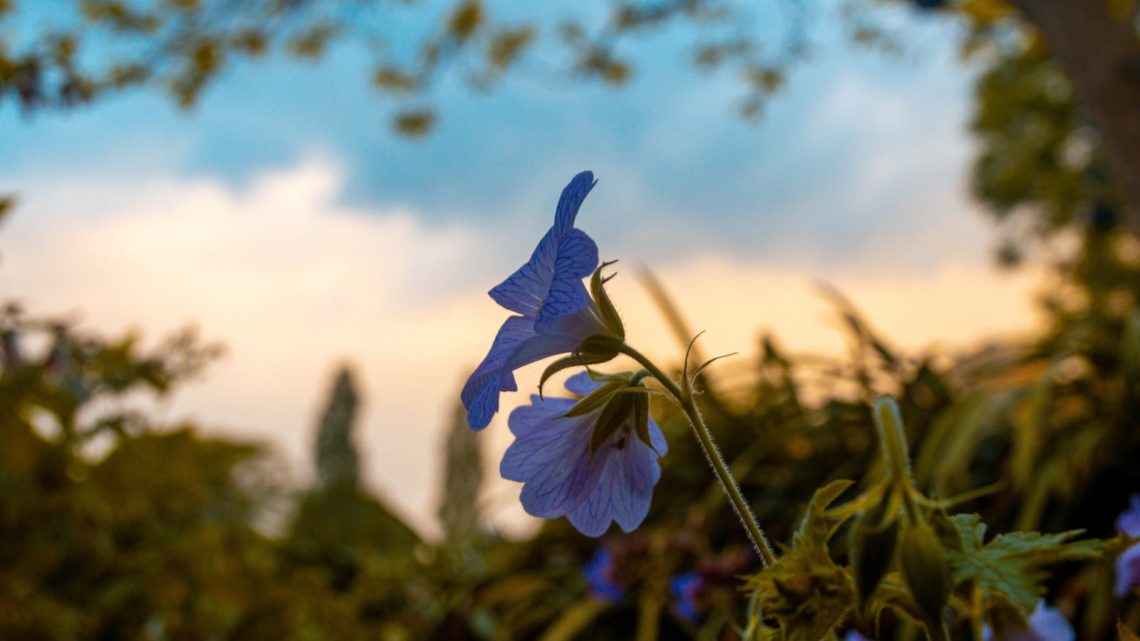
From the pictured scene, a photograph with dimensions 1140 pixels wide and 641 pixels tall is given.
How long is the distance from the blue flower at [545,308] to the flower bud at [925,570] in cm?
20

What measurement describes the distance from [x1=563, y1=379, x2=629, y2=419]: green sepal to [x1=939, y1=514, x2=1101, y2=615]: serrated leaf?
0.59ft

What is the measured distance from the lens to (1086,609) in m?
1.73

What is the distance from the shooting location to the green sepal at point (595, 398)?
A: 51 cm

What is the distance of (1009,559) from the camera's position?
0.42 meters

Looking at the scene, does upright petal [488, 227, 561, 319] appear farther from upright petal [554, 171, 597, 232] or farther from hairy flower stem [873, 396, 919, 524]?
hairy flower stem [873, 396, 919, 524]

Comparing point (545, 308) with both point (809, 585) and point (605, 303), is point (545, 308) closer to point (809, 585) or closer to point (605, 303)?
point (605, 303)

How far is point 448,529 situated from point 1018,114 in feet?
44.0

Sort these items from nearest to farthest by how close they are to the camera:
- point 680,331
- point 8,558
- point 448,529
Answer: point 8,558 → point 680,331 → point 448,529

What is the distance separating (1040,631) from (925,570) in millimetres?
320

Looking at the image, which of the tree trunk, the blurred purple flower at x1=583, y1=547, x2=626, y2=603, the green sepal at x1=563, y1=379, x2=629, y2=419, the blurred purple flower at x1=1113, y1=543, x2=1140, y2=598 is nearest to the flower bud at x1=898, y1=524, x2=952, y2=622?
the green sepal at x1=563, y1=379, x2=629, y2=419

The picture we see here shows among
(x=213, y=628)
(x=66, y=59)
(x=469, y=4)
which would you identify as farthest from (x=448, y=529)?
(x=469, y=4)

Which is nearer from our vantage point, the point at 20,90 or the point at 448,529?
the point at 20,90

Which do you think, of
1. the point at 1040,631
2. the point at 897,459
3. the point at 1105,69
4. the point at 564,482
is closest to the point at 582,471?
the point at 564,482

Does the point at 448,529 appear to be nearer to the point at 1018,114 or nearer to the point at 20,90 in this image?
the point at 20,90
